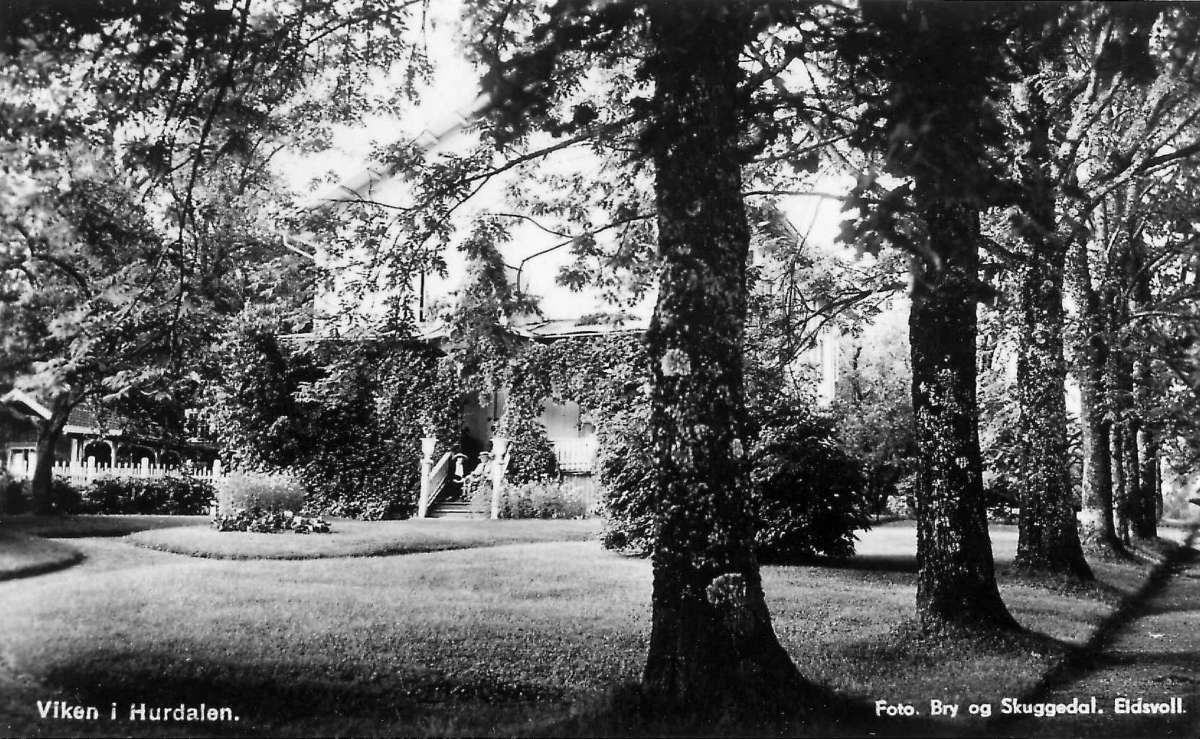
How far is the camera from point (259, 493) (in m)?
9.53

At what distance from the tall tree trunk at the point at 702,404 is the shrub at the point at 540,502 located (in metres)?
9.92

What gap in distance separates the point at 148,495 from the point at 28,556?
183cm

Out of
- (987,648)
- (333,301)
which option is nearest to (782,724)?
(987,648)

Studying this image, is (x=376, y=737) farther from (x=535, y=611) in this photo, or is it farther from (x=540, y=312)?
(x=540, y=312)

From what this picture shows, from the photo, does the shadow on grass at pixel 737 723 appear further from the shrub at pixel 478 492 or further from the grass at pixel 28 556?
the shrub at pixel 478 492

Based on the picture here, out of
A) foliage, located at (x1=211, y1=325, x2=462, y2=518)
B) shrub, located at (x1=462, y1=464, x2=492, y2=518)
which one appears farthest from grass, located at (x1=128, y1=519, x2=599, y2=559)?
shrub, located at (x1=462, y1=464, x2=492, y2=518)

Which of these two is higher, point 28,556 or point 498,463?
point 498,463

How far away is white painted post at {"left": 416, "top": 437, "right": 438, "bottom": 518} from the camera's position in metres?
12.2

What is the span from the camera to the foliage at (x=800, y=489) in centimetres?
1145

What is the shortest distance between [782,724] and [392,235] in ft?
16.4

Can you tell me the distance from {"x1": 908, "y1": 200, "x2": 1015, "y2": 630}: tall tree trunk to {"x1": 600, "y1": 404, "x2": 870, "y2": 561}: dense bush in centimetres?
375

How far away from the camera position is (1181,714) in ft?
17.2

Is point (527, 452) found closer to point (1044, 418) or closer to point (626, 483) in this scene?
point (626, 483)

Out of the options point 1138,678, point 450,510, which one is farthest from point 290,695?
point 450,510
